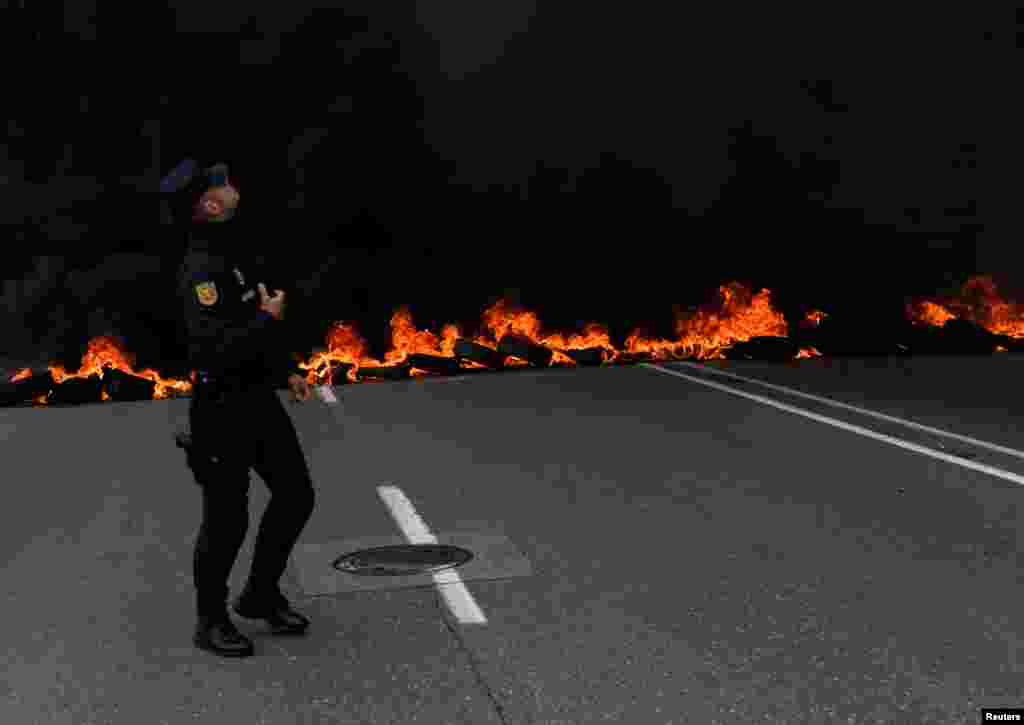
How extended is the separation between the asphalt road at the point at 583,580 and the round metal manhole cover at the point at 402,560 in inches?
15.1

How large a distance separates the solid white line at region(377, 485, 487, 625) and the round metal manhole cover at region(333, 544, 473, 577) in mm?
128

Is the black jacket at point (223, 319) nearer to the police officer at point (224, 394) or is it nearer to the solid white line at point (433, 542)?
the police officer at point (224, 394)

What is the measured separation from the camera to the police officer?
5.48 m

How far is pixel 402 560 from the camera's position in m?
7.08

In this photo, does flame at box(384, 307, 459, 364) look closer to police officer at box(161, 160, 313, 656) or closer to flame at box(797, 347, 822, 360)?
flame at box(797, 347, 822, 360)

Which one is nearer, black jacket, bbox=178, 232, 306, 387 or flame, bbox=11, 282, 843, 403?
black jacket, bbox=178, 232, 306, 387

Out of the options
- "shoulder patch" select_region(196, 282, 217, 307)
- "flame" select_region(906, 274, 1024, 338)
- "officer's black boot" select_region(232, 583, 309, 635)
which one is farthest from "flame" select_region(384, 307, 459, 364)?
"shoulder patch" select_region(196, 282, 217, 307)

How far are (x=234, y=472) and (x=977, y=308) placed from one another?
63.9ft

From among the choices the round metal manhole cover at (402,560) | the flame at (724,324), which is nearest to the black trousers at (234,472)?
the round metal manhole cover at (402,560)

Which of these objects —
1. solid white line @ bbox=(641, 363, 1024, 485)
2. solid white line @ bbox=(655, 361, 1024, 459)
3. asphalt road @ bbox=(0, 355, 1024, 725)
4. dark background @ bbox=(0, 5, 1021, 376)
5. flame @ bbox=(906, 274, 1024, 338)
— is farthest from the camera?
dark background @ bbox=(0, 5, 1021, 376)

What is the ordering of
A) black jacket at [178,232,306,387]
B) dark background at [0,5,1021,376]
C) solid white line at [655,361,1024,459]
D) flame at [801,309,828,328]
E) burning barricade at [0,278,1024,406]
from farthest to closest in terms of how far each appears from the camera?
flame at [801,309,828,328] → dark background at [0,5,1021,376] → burning barricade at [0,278,1024,406] → solid white line at [655,361,1024,459] → black jacket at [178,232,306,387]

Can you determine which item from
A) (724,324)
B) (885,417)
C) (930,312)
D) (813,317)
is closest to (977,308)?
(930,312)

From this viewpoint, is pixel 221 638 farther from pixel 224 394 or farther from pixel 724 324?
pixel 724 324

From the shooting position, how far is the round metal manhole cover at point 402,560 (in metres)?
6.88
